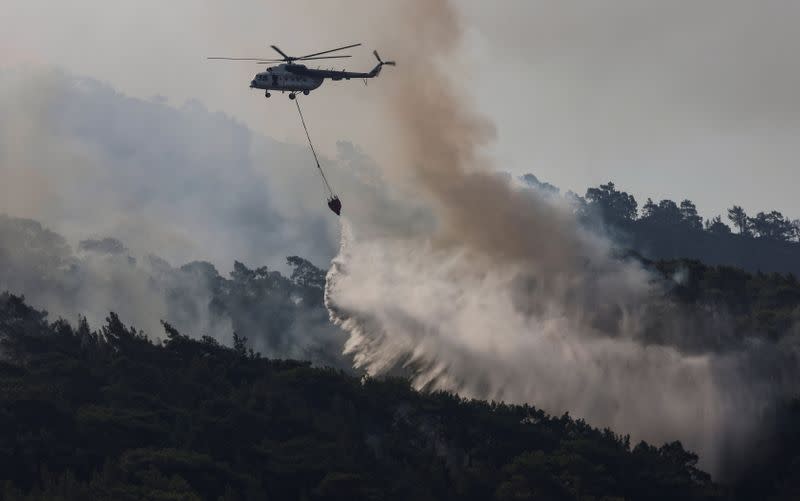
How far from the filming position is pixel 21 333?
141 m

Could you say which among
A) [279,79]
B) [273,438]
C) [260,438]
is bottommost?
[260,438]

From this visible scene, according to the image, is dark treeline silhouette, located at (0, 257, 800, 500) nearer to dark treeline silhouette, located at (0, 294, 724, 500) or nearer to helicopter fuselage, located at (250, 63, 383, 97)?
dark treeline silhouette, located at (0, 294, 724, 500)

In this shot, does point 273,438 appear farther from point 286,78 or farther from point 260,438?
point 286,78

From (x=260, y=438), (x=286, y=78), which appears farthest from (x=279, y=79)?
(x=260, y=438)

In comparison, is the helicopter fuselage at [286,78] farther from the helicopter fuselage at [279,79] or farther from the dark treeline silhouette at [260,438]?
the dark treeline silhouette at [260,438]

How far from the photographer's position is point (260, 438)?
397 feet

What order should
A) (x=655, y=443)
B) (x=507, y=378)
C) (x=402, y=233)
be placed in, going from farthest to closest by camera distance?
(x=402, y=233) < (x=507, y=378) < (x=655, y=443)

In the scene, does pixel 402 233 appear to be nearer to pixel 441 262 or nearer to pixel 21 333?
pixel 441 262

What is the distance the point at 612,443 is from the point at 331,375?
91.6ft

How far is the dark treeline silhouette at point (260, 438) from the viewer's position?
109062mm

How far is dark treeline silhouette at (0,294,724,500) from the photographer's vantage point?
109 m

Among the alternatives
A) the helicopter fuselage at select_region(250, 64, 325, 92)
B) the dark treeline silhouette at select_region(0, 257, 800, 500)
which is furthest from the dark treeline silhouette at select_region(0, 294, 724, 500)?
the helicopter fuselage at select_region(250, 64, 325, 92)

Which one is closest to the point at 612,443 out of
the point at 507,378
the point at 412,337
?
the point at 507,378

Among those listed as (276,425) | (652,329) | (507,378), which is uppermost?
(652,329)
